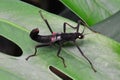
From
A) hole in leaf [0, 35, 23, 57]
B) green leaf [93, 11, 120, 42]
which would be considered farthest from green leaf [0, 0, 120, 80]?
hole in leaf [0, 35, 23, 57]

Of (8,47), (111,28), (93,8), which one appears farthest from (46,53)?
(8,47)

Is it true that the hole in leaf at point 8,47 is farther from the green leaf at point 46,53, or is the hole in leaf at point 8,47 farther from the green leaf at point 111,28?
the green leaf at point 111,28

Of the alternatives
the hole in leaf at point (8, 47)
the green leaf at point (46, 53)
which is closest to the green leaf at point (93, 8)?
the green leaf at point (46, 53)

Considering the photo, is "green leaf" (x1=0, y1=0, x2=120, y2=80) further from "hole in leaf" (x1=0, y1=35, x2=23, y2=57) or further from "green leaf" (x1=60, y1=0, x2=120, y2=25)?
"hole in leaf" (x1=0, y1=35, x2=23, y2=57)

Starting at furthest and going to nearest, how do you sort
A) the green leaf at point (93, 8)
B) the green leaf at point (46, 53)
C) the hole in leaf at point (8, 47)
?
the hole in leaf at point (8, 47) → the green leaf at point (93, 8) → the green leaf at point (46, 53)

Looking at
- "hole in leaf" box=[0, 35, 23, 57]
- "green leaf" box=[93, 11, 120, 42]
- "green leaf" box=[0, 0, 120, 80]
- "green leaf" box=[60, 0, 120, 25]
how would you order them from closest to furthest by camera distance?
"green leaf" box=[0, 0, 120, 80] → "green leaf" box=[93, 11, 120, 42] → "green leaf" box=[60, 0, 120, 25] → "hole in leaf" box=[0, 35, 23, 57]

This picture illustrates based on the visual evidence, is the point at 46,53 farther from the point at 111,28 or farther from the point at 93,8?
the point at 93,8
